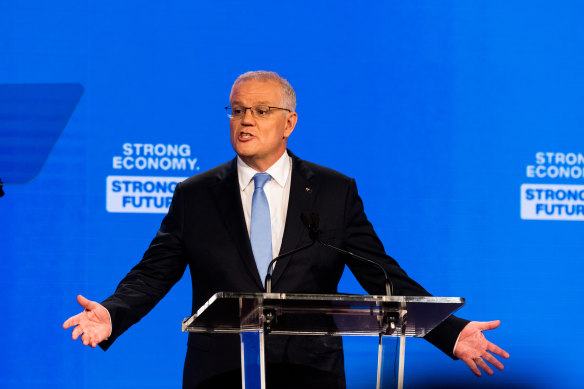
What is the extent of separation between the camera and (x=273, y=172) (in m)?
2.74

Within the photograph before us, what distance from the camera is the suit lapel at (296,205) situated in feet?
8.31

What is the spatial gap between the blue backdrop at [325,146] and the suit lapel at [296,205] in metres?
0.96

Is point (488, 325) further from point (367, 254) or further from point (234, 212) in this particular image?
point (234, 212)

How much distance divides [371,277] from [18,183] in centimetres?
180

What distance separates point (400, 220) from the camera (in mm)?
3713

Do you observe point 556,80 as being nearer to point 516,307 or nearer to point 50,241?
point 516,307

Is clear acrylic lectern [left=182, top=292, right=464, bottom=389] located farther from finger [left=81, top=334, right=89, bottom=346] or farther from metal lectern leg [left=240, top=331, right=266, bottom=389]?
finger [left=81, top=334, right=89, bottom=346]

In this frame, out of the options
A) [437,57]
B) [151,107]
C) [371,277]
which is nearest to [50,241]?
[151,107]

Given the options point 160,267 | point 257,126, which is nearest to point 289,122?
point 257,126

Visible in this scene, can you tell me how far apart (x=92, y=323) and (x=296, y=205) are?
79 cm

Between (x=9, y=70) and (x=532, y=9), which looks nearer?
(x=9, y=70)

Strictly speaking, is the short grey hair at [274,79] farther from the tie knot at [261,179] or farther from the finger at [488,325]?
the finger at [488,325]

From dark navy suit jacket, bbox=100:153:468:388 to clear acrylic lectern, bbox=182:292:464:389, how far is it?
16.1 inches

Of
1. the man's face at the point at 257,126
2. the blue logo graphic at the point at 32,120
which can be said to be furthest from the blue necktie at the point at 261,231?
the blue logo graphic at the point at 32,120
